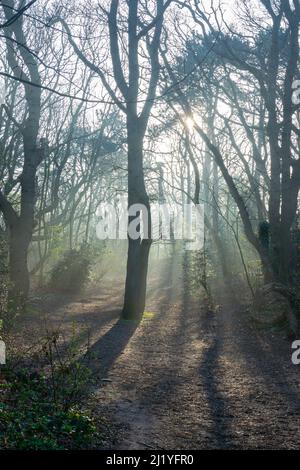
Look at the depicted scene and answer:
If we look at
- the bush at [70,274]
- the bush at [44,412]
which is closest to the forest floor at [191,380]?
the bush at [44,412]

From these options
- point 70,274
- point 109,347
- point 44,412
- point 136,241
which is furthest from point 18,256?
point 44,412

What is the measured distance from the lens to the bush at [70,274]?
21297 millimetres

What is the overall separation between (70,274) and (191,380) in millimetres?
13916

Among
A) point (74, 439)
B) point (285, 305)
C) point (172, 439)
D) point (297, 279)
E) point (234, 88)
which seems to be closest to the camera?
point (74, 439)

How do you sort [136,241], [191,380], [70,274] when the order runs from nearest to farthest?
[191,380]
[136,241]
[70,274]

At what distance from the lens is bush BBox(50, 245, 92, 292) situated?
21.3m

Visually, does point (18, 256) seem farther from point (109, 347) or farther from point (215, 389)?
point (215, 389)

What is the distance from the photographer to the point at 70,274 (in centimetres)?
2144

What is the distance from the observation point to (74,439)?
5.05 m

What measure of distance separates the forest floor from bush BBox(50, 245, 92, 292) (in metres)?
5.85

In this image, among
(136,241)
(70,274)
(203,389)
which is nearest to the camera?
(203,389)

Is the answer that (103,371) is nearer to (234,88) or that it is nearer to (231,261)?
(234,88)

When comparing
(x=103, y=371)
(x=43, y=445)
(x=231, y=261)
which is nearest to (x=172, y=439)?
(x=43, y=445)

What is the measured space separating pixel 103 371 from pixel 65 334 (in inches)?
121
